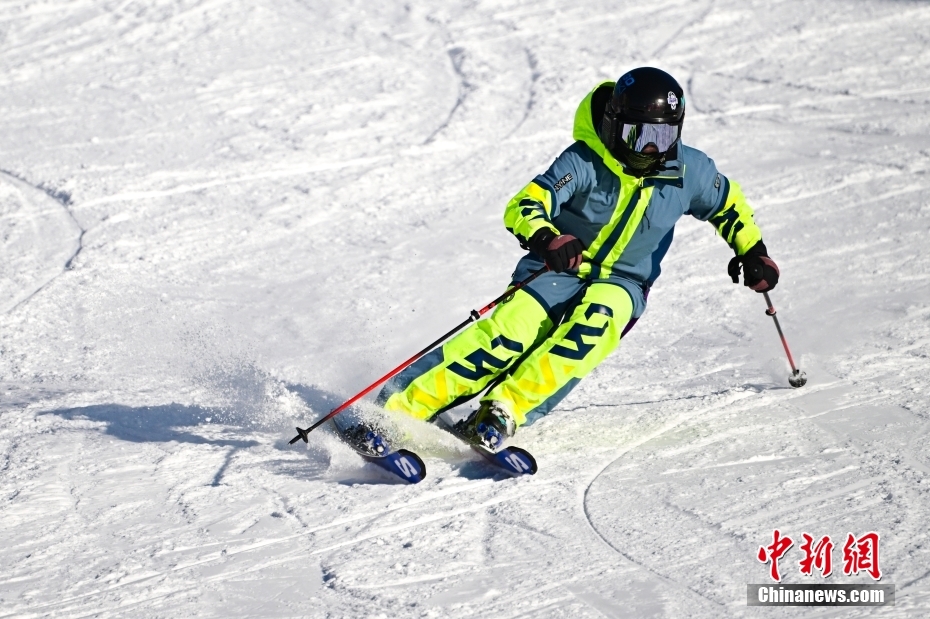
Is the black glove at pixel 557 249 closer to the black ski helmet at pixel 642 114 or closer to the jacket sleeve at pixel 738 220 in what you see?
the black ski helmet at pixel 642 114

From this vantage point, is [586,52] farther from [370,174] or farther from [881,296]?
[881,296]

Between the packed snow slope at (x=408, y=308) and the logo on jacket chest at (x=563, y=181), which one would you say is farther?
the logo on jacket chest at (x=563, y=181)

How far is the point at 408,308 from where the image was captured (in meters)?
6.59

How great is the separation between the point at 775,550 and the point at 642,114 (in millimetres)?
1812

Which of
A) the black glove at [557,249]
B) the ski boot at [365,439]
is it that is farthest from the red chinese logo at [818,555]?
the ski boot at [365,439]

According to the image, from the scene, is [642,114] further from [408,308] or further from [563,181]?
[408,308]

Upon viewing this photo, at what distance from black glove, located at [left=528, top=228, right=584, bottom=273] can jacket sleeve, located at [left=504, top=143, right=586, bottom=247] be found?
5 centimetres

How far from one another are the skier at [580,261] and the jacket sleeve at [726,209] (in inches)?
0.6

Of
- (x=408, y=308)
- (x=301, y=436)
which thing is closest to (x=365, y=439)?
(x=301, y=436)

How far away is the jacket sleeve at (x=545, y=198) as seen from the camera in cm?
465

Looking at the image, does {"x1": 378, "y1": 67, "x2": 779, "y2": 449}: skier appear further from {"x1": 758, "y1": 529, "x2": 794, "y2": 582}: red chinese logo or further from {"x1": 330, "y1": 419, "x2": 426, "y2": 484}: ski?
{"x1": 758, "y1": 529, "x2": 794, "y2": 582}: red chinese logo

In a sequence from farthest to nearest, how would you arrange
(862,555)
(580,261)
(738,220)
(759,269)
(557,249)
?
(738,220) → (759,269) → (580,261) → (557,249) → (862,555)

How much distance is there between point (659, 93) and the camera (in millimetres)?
4582

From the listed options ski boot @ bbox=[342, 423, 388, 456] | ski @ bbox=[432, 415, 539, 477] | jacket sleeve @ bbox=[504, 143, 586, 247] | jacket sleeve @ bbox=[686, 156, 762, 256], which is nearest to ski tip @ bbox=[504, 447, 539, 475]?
ski @ bbox=[432, 415, 539, 477]
